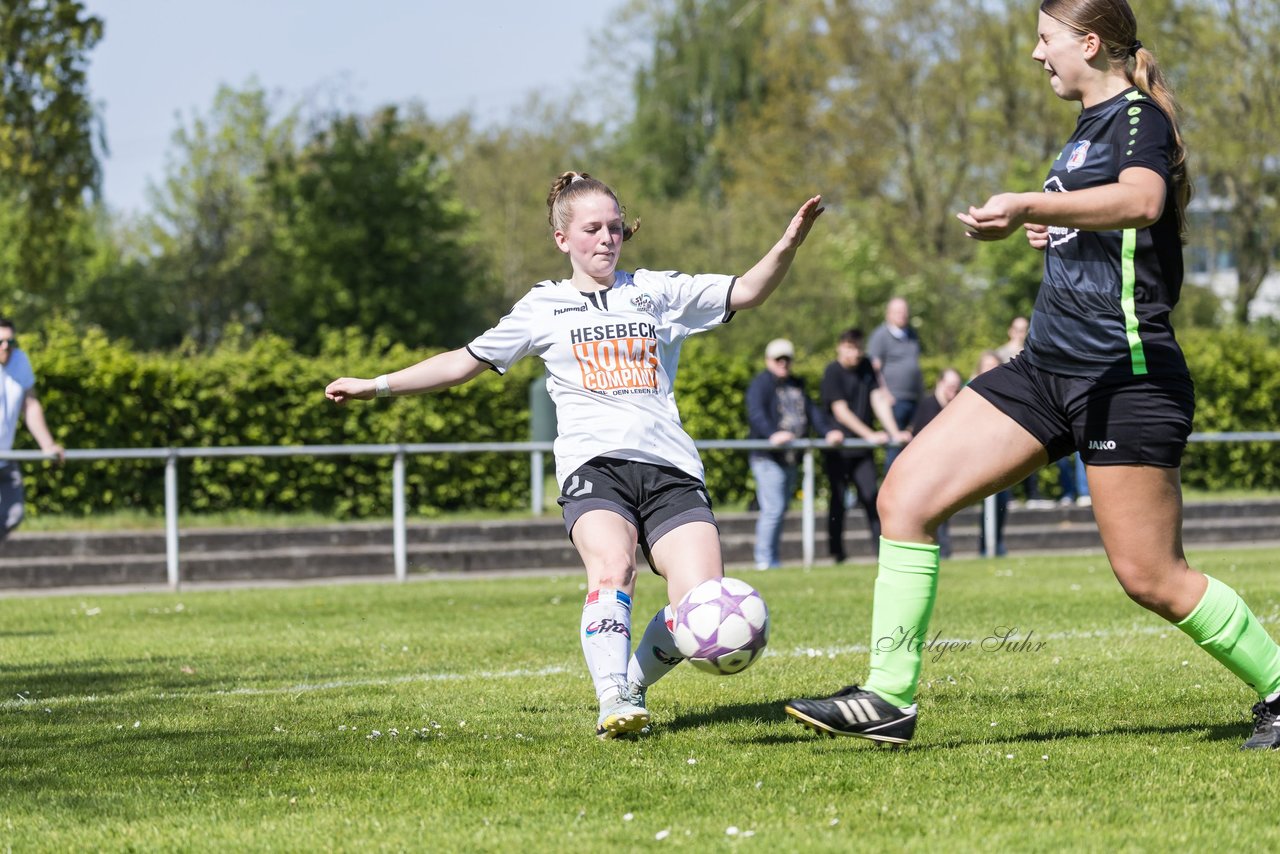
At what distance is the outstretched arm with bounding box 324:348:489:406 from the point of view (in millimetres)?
5762

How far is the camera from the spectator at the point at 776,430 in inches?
592

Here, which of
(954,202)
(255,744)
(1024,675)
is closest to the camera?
(255,744)

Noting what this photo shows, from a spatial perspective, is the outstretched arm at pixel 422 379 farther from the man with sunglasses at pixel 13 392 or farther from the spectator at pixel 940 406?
the spectator at pixel 940 406

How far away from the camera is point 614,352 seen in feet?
18.7

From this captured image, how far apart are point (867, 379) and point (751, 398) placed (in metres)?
1.22

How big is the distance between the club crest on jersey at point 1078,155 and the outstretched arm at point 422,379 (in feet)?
7.09

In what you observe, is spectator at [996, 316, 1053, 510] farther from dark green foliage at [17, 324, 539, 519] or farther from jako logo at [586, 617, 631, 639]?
jako logo at [586, 617, 631, 639]

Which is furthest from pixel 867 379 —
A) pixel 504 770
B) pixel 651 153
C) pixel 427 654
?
pixel 651 153

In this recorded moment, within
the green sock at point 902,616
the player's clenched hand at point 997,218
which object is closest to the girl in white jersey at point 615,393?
the green sock at point 902,616

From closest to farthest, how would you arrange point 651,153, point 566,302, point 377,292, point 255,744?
point 255,744 < point 566,302 < point 377,292 < point 651,153

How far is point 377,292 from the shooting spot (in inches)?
1403

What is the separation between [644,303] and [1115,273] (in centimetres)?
178

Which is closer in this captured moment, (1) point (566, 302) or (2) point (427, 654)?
(1) point (566, 302)

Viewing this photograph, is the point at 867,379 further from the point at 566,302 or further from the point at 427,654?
the point at 566,302
